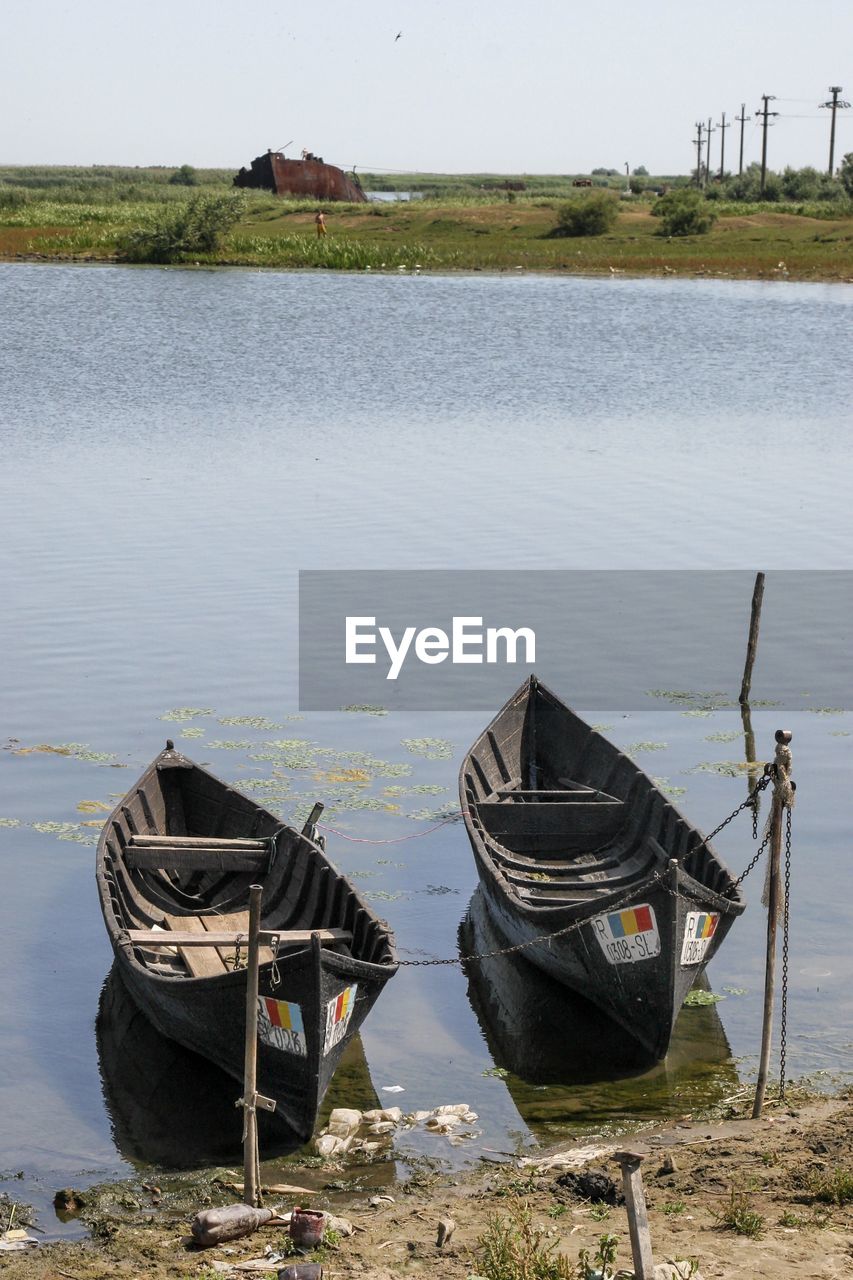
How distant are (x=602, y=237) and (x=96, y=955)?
83277mm

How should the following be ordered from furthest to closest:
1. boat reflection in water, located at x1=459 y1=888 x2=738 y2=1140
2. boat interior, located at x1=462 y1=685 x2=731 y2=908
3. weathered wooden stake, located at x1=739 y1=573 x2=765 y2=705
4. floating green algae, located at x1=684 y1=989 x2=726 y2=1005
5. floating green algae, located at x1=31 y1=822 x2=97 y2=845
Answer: weathered wooden stake, located at x1=739 y1=573 x2=765 y2=705 → floating green algae, located at x1=31 y1=822 x2=97 y2=845 → boat interior, located at x1=462 y1=685 x2=731 y2=908 → floating green algae, located at x1=684 y1=989 x2=726 y2=1005 → boat reflection in water, located at x1=459 y1=888 x2=738 y2=1140

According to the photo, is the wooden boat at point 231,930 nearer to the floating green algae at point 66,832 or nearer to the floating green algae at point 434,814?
the floating green algae at point 66,832

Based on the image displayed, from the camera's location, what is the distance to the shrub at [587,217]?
9262cm

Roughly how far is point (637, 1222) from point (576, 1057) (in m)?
4.66

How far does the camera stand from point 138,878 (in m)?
14.0

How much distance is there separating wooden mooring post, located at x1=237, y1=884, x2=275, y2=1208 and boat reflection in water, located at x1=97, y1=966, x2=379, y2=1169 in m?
0.56

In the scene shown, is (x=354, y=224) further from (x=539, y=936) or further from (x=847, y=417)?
(x=539, y=936)

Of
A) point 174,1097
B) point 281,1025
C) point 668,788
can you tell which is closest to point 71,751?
point 668,788

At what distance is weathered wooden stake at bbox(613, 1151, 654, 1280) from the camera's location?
7824 mm

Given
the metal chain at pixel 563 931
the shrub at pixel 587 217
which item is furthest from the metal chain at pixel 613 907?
the shrub at pixel 587 217

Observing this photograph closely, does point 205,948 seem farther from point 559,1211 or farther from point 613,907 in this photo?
point 559,1211

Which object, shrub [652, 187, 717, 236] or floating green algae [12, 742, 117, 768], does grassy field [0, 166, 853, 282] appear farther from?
floating green algae [12, 742, 117, 768]

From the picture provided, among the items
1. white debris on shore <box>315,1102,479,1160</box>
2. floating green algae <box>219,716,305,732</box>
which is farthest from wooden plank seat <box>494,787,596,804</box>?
white debris on shore <box>315,1102,479,1160</box>

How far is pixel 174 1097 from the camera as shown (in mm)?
11695
